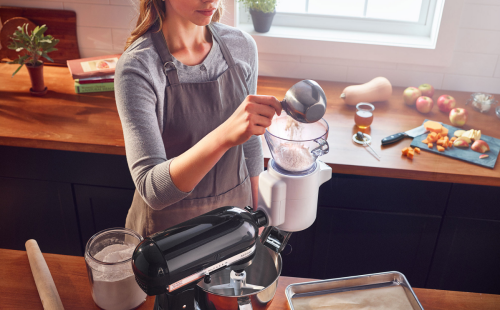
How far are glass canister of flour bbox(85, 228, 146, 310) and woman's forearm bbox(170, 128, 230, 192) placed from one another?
16 centimetres

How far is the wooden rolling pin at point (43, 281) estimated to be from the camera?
34.9 inches

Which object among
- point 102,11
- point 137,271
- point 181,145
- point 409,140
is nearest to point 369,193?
point 409,140

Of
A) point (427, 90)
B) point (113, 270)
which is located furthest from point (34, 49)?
point (427, 90)

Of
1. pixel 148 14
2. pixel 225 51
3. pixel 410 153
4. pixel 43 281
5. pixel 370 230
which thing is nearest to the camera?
pixel 43 281

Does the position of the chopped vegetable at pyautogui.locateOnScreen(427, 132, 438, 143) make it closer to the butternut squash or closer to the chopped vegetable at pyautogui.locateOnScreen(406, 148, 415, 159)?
the chopped vegetable at pyautogui.locateOnScreen(406, 148, 415, 159)

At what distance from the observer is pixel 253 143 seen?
1.46m

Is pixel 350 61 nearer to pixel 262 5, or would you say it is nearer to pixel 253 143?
pixel 262 5

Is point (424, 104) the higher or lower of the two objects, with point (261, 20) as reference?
lower

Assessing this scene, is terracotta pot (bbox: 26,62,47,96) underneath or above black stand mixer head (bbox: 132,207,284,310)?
underneath

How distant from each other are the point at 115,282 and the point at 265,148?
954 mm

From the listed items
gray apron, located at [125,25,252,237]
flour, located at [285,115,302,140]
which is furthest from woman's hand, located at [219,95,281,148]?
gray apron, located at [125,25,252,237]

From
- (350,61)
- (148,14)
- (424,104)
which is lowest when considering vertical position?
(424,104)

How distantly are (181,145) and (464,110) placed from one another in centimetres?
129

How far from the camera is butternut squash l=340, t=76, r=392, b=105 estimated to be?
204 centimetres
